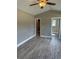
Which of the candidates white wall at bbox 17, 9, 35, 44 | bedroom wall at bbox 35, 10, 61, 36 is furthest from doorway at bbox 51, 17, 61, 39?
white wall at bbox 17, 9, 35, 44

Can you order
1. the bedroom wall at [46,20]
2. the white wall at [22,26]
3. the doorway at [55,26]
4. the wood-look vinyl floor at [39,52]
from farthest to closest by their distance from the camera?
the doorway at [55,26] → the bedroom wall at [46,20] → the white wall at [22,26] → the wood-look vinyl floor at [39,52]

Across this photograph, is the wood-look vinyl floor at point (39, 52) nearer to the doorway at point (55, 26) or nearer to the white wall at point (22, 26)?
the white wall at point (22, 26)

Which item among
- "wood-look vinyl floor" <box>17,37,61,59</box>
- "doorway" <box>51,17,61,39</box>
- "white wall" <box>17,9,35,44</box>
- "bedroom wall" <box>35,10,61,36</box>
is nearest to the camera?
"wood-look vinyl floor" <box>17,37,61,59</box>

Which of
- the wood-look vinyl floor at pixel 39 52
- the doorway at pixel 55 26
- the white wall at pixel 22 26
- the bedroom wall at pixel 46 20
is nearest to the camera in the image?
the wood-look vinyl floor at pixel 39 52

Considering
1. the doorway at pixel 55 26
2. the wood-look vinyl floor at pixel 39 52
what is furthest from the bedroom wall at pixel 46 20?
the wood-look vinyl floor at pixel 39 52

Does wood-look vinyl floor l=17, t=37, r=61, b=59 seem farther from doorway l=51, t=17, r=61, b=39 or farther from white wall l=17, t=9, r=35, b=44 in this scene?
doorway l=51, t=17, r=61, b=39

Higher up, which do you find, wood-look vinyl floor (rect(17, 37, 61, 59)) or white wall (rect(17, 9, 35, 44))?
white wall (rect(17, 9, 35, 44))

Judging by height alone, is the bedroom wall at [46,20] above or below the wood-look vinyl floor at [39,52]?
above

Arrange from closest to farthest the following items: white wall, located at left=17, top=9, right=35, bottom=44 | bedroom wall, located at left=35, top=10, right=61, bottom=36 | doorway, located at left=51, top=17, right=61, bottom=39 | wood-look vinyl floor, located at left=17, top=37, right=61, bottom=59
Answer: wood-look vinyl floor, located at left=17, top=37, right=61, bottom=59 → white wall, located at left=17, top=9, right=35, bottom=44 → bedroom wall, located at left=35, top=10, right=61, bottom=36 → doorway, located at left=51, top=17, right=61, bottom=39

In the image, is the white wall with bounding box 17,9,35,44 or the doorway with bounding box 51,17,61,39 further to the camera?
the doorway with bounding box 51,17,61,39
